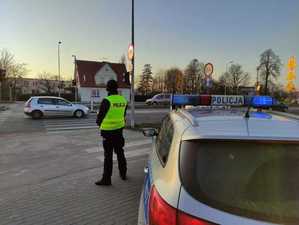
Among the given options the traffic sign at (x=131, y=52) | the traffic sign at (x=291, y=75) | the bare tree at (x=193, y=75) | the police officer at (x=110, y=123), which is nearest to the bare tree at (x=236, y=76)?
the bare tree at (x=193, y=75)

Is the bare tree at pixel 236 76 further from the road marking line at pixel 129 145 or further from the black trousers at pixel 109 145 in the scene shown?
the black trousers at pixel 109 145

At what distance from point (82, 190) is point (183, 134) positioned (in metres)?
3.79

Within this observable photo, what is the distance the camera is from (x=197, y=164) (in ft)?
6.56

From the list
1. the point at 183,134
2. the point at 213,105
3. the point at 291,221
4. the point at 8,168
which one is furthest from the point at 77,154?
the point at 291,221

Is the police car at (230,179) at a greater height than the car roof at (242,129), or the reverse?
the car roof at (242,129)

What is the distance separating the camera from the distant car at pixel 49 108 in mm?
21906

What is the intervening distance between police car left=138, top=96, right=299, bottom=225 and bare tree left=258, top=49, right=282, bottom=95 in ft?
206

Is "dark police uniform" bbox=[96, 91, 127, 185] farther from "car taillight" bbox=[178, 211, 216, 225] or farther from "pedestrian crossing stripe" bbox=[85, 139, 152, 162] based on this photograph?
"car taillight" bbox=[178, 211, 216, 225]

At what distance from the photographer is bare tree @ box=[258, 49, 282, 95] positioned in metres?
62.2

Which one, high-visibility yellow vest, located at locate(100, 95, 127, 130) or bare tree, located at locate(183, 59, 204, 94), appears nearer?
high-visibility yellow vest, located at locate(100, 95, 127, 130)

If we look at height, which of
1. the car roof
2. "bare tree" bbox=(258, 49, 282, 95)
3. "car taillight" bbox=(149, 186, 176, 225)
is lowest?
"car taillight" bbox=(149, 186, 176, 225)

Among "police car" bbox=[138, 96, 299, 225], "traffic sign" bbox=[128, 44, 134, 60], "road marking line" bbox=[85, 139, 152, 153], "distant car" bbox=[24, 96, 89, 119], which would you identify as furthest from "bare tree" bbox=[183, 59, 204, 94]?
"police car" bbox=[138, 96, 299, 225]

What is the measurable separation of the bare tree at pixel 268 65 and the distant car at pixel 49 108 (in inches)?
1822

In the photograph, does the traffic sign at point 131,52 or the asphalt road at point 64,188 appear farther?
the traffic sign at point 131,52
